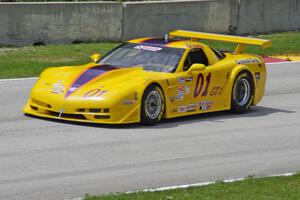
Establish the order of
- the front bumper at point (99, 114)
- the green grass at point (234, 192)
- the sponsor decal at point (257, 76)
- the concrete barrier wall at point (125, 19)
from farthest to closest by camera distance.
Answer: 1. the concrete barrier wall at point (125, 19)
2. the sponsor decal at point (257, 76)
3. the front bumper at point (99, 114)
4. the green grass at point (234, 192)

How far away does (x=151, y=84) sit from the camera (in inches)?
527

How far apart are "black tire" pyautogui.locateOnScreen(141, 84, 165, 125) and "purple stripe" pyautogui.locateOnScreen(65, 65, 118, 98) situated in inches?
32.7

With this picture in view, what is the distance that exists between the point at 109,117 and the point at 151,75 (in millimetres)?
1072

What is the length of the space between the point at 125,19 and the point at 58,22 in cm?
184

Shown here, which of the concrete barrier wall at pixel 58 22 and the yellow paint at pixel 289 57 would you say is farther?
the yellow paint at pixel 289 57

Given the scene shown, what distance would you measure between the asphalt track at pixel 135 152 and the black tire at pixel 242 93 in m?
0.16

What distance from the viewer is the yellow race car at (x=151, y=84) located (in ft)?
42.8

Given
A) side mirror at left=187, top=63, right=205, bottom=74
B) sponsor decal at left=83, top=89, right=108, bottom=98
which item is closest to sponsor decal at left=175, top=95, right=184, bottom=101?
side mirror at left=187, top=63, right=205, bottom=74

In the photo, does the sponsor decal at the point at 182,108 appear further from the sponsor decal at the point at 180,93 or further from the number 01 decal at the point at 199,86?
the number 01 decal at the point at 199,86

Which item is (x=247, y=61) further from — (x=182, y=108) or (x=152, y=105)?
(x=152, y=105)

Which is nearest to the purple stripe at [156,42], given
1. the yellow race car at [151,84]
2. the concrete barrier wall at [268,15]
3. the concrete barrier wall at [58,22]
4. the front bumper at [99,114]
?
the yellow race car at [151,84]

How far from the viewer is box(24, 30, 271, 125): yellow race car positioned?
13.0 metres

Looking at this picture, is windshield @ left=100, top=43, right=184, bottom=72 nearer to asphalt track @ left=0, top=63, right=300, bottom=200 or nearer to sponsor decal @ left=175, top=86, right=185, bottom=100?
sponsor decal @ left=175, top=86, right=185, bottom=100

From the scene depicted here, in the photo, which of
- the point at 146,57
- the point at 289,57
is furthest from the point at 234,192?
the point at 289,57
